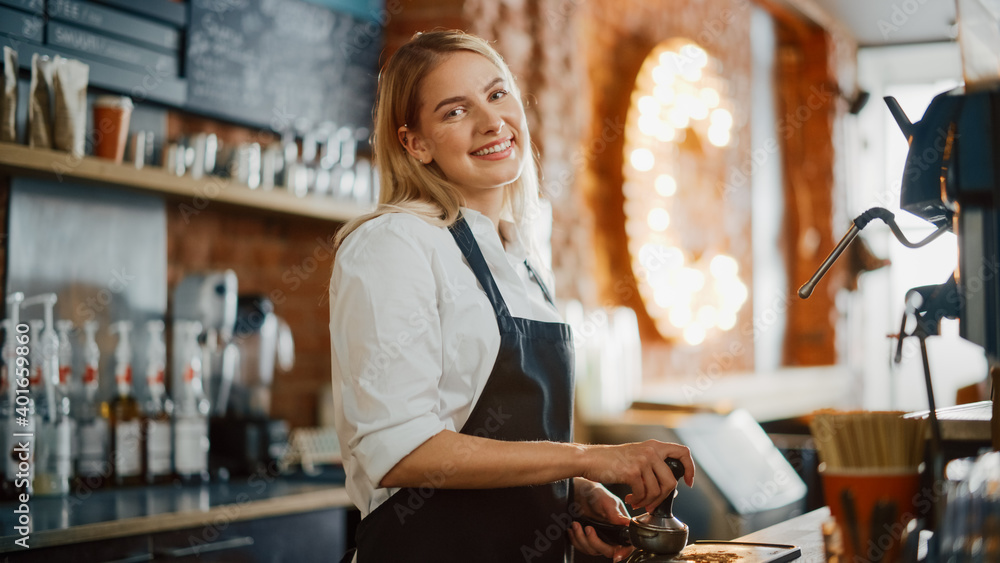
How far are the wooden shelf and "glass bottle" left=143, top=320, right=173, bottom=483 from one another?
0.39 meters

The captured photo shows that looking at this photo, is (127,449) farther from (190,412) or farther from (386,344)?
(386,344)

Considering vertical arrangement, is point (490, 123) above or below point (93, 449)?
above

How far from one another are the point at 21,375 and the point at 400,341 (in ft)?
4.50

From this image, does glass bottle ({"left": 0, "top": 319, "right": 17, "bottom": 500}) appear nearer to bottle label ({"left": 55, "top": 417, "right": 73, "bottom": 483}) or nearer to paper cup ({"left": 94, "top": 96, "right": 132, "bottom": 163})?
bottle label ({"left": 55, "top": 417, "right": 73, "bottom": 483})

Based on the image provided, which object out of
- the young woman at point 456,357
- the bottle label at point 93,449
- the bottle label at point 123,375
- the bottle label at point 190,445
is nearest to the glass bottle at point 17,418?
the bottle label at point 93,449

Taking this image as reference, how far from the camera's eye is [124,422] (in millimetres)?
2367

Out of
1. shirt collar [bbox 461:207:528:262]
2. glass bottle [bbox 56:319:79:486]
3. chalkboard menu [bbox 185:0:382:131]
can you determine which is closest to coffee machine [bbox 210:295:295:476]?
glass bottle [bbox 56:319:79:486]

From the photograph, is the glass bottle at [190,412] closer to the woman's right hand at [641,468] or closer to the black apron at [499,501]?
the black apron at [499,501]

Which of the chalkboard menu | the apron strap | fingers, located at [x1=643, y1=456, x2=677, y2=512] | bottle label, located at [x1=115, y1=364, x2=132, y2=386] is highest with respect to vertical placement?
the chalkboard menu

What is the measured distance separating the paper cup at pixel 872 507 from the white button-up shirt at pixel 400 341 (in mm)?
515

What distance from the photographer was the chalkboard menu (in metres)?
2.78

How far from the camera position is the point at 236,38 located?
9.45 ft

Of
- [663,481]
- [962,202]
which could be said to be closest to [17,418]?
[663,481]

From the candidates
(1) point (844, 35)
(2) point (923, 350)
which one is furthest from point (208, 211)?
(1) point (844, 35)
